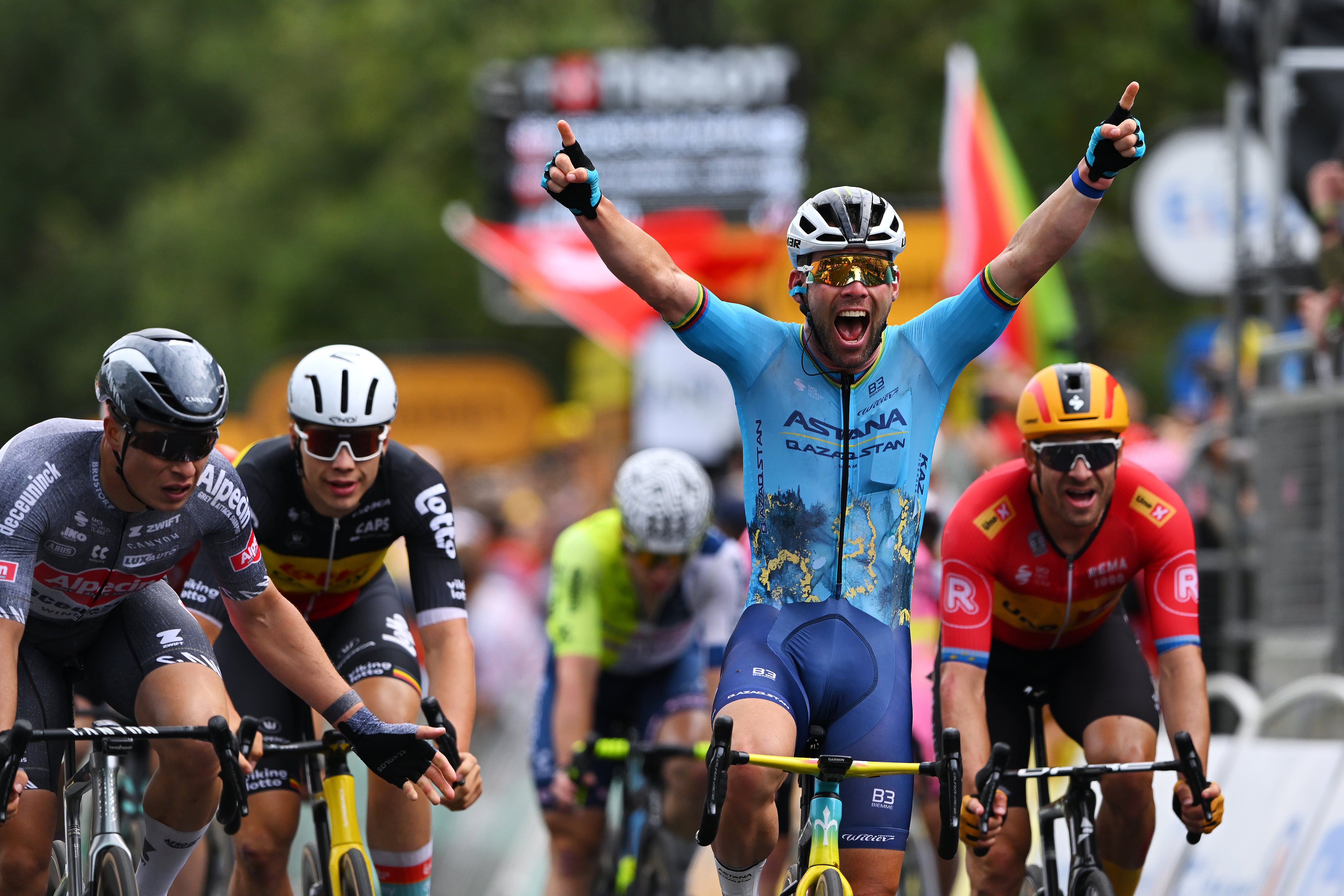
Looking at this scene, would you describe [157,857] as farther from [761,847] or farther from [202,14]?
[202,14]

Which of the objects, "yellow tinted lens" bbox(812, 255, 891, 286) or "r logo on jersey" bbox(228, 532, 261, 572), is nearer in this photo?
"yellow tinted lens" bbox(812, 255, 891, 286)

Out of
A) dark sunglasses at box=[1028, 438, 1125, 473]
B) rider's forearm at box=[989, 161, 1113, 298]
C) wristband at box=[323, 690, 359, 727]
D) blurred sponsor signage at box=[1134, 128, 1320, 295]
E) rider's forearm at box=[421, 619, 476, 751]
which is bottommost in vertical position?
wristband at box=[323, 690, 359, 727]

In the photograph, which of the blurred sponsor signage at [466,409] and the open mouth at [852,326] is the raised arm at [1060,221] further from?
the blurred sponsor signage at [466,409]

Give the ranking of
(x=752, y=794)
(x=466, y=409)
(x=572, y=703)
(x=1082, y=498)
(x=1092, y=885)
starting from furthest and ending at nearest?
(x=466, y=409) → (x=572, y=703) → (x=1082, y=498) → (x=1092, y=885) → (x=752, y=794)

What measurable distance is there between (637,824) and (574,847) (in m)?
0.31

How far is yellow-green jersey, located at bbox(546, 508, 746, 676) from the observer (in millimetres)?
8688

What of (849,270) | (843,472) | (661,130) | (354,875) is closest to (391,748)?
(354,875)

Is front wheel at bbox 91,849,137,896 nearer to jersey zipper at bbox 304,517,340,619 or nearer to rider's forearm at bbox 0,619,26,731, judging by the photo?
rider's forearm at bbox 0,619,26,731

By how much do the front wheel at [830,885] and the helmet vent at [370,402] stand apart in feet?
7.68

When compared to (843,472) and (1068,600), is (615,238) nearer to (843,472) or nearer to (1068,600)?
(843,472)

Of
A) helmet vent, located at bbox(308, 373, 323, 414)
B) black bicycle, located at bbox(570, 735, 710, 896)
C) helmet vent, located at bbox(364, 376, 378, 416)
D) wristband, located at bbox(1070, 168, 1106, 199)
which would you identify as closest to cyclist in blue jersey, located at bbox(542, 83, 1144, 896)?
wristband, located at bbox(1070, 168, 1106, 199)

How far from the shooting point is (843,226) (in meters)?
5.91

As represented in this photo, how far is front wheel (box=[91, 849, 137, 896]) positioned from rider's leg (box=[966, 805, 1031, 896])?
2.79 metres

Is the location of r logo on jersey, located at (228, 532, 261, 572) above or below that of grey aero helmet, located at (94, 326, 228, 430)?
below
